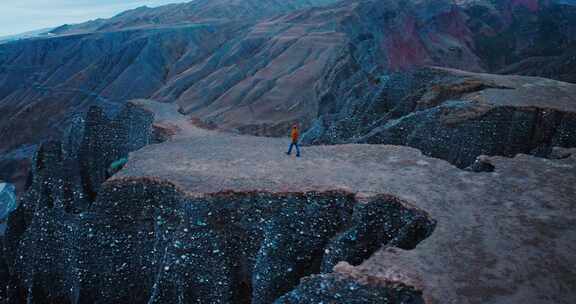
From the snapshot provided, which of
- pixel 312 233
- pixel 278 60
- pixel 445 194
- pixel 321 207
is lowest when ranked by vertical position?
pixel 278 60

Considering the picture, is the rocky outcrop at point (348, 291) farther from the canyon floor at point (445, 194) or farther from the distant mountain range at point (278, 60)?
the distant mountain range at point (278, 60)

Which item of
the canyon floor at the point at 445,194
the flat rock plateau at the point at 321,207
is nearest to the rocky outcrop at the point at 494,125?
the flat rock plateau at the point at 321,207

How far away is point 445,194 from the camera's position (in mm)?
9180

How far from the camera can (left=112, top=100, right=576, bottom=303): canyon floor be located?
6.22m

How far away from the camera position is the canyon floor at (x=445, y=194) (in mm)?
6223

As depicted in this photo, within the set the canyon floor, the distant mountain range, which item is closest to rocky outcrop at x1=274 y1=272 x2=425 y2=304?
the canyon floor

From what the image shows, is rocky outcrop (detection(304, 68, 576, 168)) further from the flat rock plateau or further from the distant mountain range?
the distant mountain range

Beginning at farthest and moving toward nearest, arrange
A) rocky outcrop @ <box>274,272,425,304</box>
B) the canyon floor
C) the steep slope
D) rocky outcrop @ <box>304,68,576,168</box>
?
rocky outcrop @ <box>304,68,576,168</box>
the steep slope
the canyon floor
rocky outcrop @ <box>274,272,425,304</box>

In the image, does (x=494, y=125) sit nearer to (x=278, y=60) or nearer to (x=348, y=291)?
(x=348, y=291)

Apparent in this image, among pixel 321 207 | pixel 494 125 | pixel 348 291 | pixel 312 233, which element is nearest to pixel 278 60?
pixel 494 125

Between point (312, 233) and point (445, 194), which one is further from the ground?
point (445, 194)

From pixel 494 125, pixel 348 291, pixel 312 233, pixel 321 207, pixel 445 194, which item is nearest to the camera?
pixel 348 291

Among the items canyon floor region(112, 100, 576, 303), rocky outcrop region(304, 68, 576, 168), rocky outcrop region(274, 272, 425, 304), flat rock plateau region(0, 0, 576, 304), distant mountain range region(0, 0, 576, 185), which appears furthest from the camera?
distant mountain range region(0, 0, 576, 185)

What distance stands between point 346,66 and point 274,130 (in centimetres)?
881
